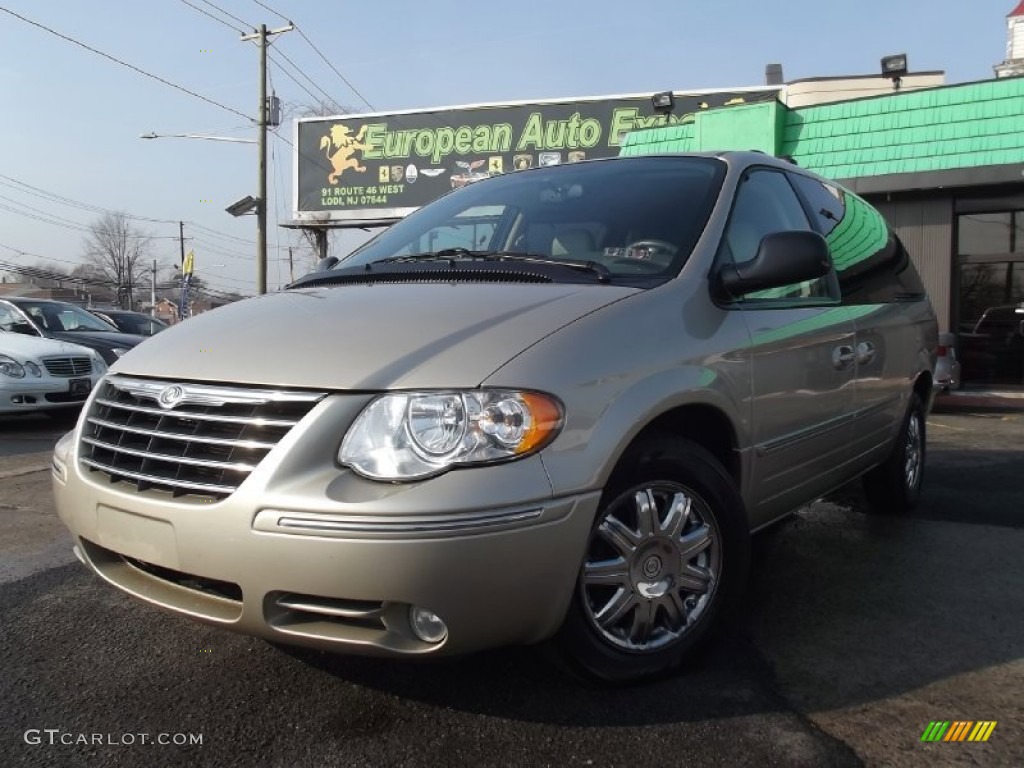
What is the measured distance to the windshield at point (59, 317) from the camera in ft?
33.3

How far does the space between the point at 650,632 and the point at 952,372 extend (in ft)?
20.7

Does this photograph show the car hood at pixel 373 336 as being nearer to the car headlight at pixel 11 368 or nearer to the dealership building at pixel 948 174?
the car headlight at pixel 11 368

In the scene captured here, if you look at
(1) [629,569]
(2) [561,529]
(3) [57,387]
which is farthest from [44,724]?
(3) [57,387]

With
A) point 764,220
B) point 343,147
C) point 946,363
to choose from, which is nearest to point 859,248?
point 764,220

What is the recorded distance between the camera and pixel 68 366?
869cm

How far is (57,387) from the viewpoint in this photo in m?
8.48

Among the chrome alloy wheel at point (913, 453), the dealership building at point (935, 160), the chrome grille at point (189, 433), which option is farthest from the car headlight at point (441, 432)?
the dealership building at point (935, 160)

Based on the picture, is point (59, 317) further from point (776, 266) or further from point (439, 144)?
point (439, 144)

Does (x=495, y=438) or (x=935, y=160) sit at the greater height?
(x=935, y=160)

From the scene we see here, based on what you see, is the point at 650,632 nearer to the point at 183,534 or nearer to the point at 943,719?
the point at 943,719

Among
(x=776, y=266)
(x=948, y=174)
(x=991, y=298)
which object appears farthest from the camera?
(x=991, y=298)

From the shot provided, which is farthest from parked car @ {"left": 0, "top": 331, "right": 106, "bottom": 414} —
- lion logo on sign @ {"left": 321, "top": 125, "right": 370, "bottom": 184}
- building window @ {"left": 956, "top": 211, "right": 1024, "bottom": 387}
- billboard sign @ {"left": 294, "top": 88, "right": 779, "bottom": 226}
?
lion logo on sign @ {"left": 321, "top": 125, "right": 370, "bottom": 184}

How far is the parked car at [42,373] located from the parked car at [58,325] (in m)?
0.72

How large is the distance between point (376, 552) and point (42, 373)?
7.99m
